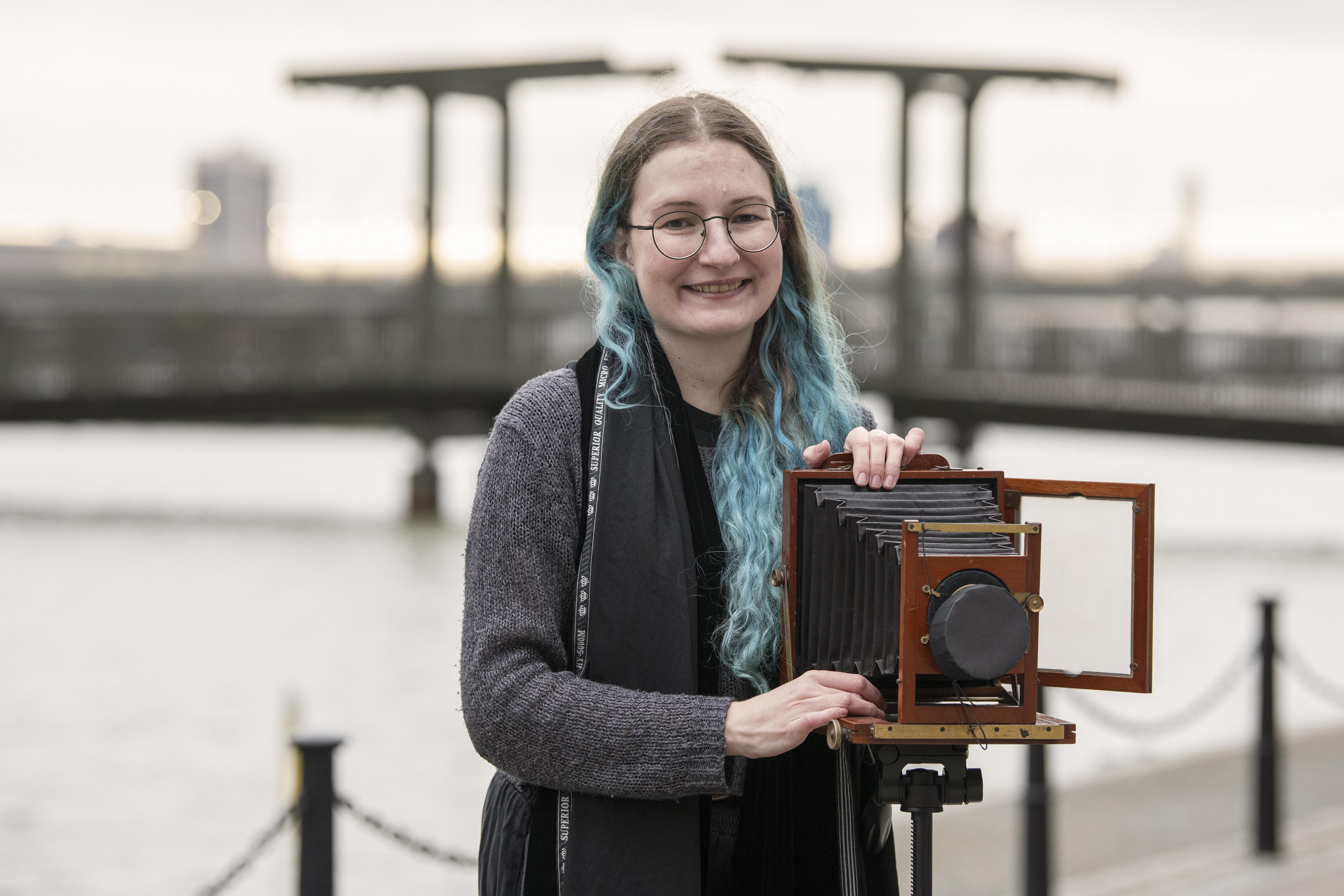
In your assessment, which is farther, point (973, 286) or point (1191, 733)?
point (973, 286)

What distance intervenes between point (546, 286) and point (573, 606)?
47.1 metres

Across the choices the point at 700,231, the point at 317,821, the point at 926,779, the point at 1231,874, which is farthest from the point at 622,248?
the point at 1231,874

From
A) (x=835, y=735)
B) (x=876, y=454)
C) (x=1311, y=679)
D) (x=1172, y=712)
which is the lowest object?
(x=1172, y=712)

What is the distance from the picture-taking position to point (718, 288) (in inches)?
87.5

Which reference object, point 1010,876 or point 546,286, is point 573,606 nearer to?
point 1010,876

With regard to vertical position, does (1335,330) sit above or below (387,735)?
above

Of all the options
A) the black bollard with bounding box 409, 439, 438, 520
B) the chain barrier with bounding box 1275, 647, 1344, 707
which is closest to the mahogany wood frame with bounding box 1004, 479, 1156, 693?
the chain barrier with bounding box 1275, 647, 1344, 707

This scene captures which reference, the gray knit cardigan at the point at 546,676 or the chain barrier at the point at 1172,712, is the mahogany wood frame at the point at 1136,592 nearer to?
the gray knit cardigan at the point at 546,676

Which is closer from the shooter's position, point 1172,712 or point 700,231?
point 700,231

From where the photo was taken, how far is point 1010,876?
6008 mm

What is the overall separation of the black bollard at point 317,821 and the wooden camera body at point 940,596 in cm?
183

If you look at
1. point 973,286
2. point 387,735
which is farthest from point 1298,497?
point 387,735

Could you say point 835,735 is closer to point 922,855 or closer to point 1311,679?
point 922,855

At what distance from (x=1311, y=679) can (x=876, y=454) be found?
23.3ft
